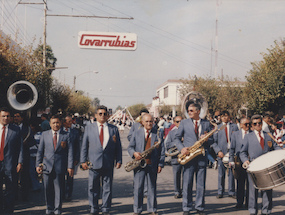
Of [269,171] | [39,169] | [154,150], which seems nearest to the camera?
[269,171]

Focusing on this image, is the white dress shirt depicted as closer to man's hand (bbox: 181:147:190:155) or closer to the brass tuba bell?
man's hand (bbox: 181:147:190:155)

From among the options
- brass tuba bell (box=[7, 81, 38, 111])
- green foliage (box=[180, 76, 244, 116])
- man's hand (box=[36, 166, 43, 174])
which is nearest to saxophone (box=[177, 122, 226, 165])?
man's hand (box=[36, 166, 43, 174])

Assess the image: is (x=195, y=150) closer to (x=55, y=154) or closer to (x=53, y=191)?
(x=55, y=154)

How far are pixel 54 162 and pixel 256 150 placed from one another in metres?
3.75

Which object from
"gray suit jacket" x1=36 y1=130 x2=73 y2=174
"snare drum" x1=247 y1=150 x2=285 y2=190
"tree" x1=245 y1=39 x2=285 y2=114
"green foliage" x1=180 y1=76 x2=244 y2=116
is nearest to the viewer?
"snare drum" x1=247 y1=150 x2=285 y2=190

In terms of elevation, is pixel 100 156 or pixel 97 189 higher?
pixel 100 156

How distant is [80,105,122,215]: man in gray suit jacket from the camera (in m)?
6.31

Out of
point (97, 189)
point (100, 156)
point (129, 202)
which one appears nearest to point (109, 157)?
point (100, 156)

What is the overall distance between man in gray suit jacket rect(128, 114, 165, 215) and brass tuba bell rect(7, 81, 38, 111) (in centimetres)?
430

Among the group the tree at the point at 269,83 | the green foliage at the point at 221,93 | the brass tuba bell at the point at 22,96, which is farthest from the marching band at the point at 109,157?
the green foliage at the point at 221,93

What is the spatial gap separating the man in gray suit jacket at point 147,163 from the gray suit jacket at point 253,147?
155cm

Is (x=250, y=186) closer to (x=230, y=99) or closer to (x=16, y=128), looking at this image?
(x=16, y=128)

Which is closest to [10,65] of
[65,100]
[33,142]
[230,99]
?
[33,142]

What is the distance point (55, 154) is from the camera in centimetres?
633
